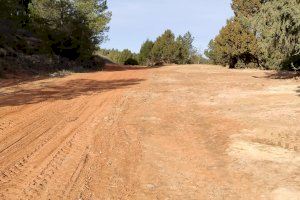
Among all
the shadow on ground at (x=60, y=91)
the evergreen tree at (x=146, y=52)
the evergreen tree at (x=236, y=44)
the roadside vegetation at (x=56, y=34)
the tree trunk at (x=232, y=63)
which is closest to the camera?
the shadow on ground at (x=60, y=91)

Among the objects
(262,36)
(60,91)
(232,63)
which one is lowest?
(60,91)

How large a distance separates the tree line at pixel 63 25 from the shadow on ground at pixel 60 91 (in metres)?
9.55

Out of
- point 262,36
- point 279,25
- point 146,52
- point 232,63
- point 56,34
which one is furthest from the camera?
point 146,52

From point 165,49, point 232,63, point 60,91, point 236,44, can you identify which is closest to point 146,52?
point 165,49

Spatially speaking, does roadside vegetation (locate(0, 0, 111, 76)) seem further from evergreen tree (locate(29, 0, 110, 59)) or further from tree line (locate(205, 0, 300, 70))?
tree line (locate(205, 0, 300, 70))

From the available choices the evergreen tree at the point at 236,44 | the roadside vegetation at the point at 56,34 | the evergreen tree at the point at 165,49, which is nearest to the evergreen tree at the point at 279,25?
the roadside vegetation at the point at 56,34

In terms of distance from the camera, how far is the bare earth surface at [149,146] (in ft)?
22.8

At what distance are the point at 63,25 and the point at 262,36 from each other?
612 inches

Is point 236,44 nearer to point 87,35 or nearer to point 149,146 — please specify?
point 87,35

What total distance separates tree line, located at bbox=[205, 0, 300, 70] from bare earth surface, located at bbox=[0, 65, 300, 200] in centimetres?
313

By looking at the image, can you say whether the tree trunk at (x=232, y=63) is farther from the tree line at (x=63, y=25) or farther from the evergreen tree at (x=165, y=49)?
the evergreen tree at (x=165, y=49)

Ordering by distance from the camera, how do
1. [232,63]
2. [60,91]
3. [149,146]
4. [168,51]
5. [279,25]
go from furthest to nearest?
[168,51]
[232,63]
[279,25]
[60,91]
[149,146]

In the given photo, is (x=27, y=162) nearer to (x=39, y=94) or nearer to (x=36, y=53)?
(x=39, y=94)

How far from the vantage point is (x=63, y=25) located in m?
30.7
